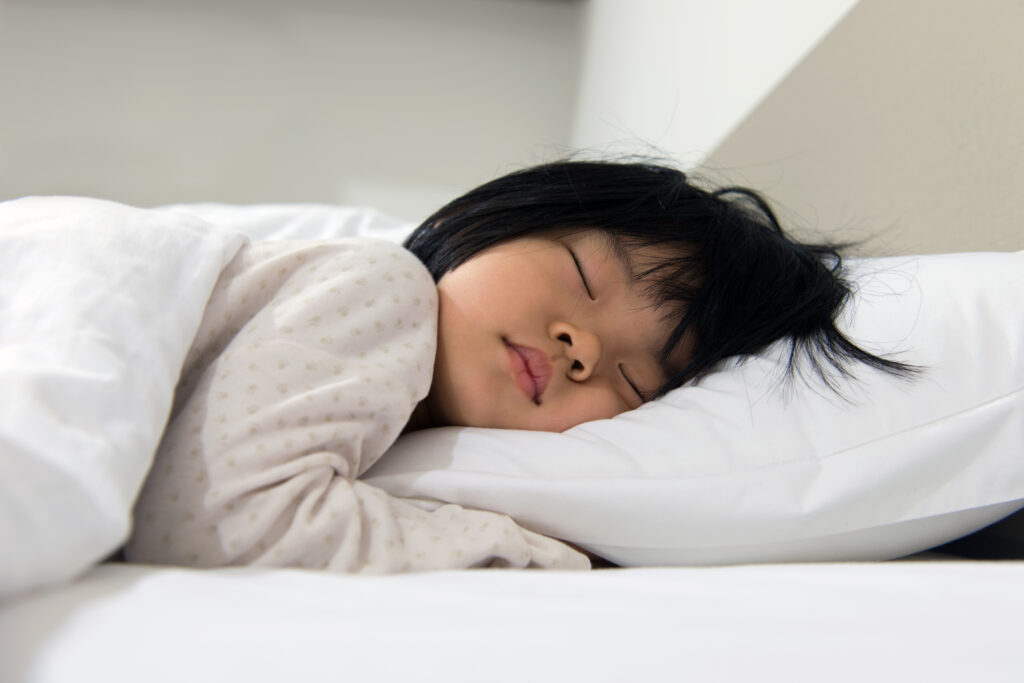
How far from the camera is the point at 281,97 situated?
218 cm

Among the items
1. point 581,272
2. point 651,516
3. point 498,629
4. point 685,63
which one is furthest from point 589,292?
point 685,63

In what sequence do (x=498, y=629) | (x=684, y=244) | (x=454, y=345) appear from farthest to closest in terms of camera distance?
(x=684, y=244)
(x=454, y=345)
(x=498, y=629)

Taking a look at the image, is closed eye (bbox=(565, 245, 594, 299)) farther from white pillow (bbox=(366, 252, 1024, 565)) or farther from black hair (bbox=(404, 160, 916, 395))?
white pillow (bbox=(366, 252, 1024, 565))

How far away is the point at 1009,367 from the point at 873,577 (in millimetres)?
259

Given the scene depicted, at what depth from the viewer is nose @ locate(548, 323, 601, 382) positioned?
0.70 metres

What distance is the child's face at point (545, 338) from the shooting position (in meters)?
0.69

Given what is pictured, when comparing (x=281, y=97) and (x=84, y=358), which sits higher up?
(x=84, y=358)

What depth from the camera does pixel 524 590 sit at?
1.34ft

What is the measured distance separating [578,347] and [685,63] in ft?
3.50

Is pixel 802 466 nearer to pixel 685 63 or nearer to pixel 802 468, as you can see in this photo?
pixel 802 468

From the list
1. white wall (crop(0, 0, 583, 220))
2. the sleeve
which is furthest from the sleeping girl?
white wall (crop(0, 0, 583, 220))

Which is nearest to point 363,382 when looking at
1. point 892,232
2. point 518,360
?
point 518,360

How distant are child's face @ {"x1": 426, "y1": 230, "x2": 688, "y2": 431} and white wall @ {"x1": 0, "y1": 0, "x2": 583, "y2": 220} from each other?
4.99 feet

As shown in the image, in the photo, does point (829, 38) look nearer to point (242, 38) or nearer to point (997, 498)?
point (997, 498)
